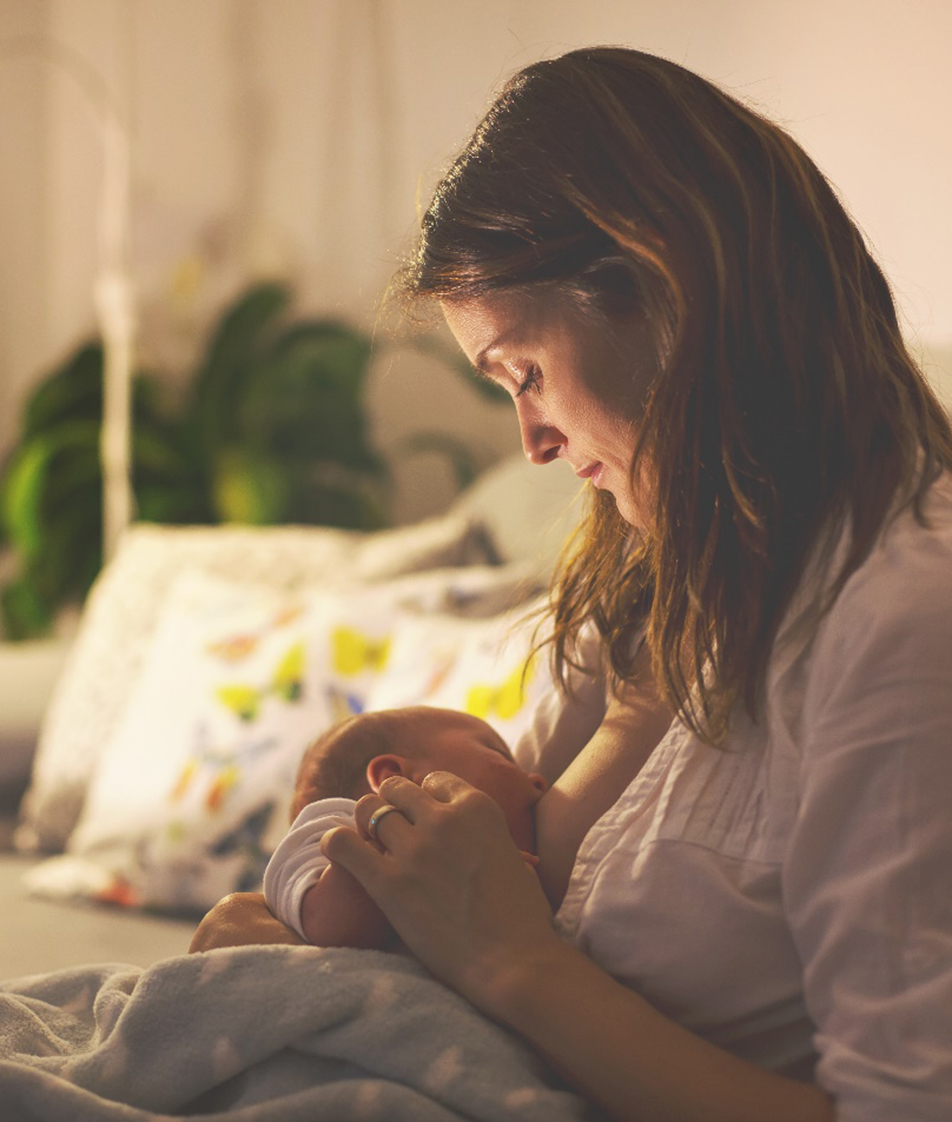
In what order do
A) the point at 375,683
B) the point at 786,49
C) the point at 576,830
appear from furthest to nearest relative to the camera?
1. the point at 786,49
2. the point at 375,683
3. the point at 576,830

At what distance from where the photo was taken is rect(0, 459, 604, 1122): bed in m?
0.79

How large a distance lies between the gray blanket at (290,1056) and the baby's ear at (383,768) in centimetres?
22

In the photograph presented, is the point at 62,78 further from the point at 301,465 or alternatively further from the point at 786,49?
the point at 786,49

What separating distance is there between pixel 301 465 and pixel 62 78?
4.26 feet

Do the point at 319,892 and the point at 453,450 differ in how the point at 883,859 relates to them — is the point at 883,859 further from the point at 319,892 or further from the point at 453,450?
the point at 453,450

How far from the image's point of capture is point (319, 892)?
3.03 ft

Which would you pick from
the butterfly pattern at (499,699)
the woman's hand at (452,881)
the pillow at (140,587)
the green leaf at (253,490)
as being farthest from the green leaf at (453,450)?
the woman's hand at (452,881)

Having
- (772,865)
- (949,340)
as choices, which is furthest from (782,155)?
(949,340)

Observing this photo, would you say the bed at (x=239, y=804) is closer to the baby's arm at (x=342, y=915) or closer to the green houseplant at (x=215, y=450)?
the baby's arm at (x=342, y=915)

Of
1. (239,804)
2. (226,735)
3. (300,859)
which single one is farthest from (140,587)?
(300,859)

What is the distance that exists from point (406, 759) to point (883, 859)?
0.47 m

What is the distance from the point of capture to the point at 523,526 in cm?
196

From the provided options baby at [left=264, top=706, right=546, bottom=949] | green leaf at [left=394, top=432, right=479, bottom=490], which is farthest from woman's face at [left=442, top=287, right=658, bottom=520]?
green leaf at [left=394, top=432, right=479, bottom=490]

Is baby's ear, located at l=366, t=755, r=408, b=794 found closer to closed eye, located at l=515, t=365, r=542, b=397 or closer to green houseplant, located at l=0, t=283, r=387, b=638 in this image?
closed eye, located at l=515, t=365, r=542, b=397
